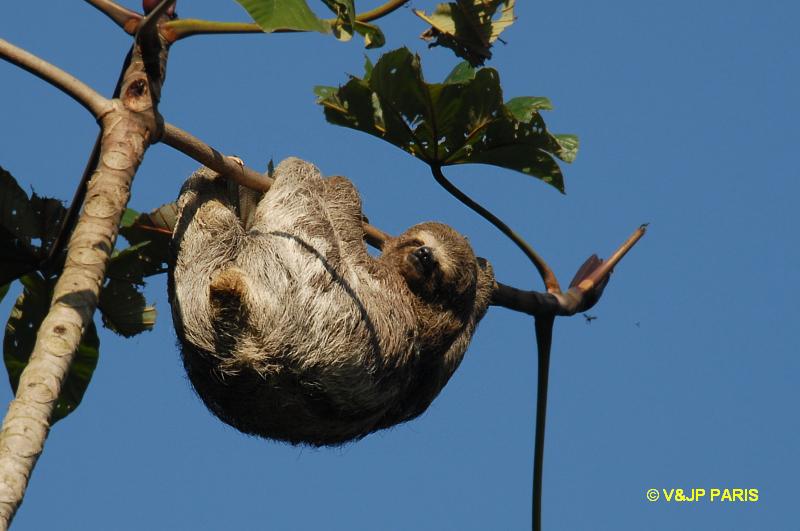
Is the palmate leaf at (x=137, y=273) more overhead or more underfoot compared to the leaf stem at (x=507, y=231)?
more underfoot

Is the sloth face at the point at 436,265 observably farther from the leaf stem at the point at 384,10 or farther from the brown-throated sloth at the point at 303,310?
the leaf stem at the point at 384,10

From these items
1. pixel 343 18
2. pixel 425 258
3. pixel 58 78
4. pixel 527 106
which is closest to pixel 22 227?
pixel 58 78

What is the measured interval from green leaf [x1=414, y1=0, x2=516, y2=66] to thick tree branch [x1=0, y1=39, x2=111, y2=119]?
115 inches

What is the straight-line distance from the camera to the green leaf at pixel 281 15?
5.33m

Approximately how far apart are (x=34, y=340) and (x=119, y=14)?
238 centimetres

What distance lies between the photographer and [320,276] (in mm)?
7434

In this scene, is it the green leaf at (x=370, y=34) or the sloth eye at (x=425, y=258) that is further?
the sloth eye at (x=425, y=258)

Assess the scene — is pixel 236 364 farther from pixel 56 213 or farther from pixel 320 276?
pixel 56 213

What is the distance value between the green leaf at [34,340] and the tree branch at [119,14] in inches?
72.7

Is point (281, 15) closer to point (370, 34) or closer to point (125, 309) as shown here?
point (370, 34)

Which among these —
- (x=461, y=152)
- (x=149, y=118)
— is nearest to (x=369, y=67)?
(x=461, y=152)

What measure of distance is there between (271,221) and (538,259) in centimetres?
202

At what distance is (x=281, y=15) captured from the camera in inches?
212

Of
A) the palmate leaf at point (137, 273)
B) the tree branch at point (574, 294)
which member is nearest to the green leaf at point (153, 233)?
the palmate leaf at point (137, 273)
